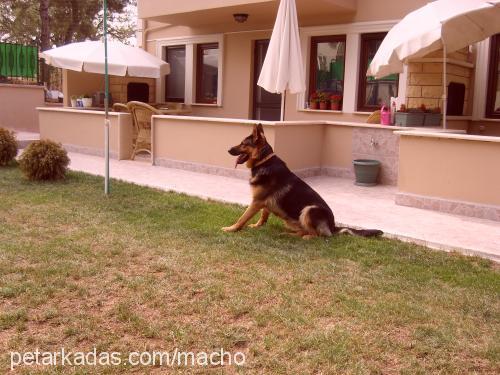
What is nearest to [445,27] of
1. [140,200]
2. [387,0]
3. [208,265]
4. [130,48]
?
[387,0]

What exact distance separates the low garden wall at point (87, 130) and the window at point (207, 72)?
3.53 m

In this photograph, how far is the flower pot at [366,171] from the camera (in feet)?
30.3

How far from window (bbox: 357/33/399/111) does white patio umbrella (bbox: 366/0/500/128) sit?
2.12m

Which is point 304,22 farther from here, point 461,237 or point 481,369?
point 481,369

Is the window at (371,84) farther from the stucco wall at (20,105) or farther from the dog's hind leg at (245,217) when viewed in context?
the stucco wall at (20,105)

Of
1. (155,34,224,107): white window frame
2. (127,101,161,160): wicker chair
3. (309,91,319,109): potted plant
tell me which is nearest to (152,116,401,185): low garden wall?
(127,101,161,160): wicker chair

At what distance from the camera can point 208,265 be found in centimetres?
472

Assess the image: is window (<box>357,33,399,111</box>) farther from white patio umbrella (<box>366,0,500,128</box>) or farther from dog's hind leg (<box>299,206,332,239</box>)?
dog's hind leg (<box>299,206,332,239</box>)

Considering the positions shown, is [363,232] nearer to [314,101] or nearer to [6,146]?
[314,101]

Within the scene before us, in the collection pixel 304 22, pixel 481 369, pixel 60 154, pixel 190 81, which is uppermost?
pixel 304 22

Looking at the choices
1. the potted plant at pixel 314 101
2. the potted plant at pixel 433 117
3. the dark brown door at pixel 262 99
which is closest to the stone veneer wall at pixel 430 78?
the potted plant at pixel 433 117

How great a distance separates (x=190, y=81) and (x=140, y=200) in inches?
322

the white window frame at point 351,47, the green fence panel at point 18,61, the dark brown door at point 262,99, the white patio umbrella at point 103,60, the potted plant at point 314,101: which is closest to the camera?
the white window frame at point 351,47

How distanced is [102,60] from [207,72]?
3.35 m
